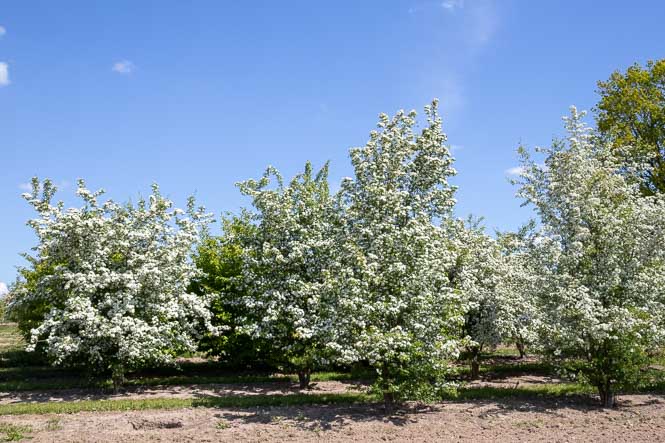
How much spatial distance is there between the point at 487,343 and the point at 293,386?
7.31 meters

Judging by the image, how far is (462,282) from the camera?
17938 mm

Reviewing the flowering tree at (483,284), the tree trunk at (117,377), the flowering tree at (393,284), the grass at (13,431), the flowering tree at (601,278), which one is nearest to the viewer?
the grass at (13,431)

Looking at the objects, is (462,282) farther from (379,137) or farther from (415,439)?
(415,439)

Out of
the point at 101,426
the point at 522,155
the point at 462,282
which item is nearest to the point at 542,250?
the point at 462,282

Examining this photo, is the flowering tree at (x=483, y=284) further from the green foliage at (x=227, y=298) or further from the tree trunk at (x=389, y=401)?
the green foliage at (x=227, y=298)

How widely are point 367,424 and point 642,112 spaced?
27.7 m

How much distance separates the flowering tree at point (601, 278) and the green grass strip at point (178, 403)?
6.17 meters

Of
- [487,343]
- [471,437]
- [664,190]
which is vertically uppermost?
[664,190]

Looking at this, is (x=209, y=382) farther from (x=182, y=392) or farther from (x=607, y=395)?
(x=607, y=395)

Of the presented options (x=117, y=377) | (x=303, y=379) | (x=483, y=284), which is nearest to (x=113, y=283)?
(x=117, y=377)

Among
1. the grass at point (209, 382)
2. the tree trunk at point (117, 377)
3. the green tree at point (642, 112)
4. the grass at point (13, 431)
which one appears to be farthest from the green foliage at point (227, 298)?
the green tree at point (642, 112)

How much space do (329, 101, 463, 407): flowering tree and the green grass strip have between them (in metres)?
2.29

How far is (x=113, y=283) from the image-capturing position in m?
17.5

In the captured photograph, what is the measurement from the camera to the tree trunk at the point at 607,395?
15.5m
